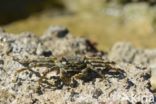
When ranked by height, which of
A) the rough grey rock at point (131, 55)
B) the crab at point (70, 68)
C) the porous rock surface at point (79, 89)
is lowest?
the rough grey rock at point (131, 55)

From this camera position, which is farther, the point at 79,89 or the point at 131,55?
the point at 131,55

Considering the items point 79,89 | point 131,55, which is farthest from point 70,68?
point 131,55

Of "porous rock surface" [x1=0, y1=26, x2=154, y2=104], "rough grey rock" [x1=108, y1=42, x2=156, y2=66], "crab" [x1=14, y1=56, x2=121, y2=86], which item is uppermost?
"crab" [x1=14, y1=56, x2=121, y2=86]

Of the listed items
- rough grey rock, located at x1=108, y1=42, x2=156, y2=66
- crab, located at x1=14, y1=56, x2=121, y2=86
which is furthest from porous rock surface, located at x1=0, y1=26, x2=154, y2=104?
rough grey rock, located at x1=108, y1=42, x2=156, y2=66

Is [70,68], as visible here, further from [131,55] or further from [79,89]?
[131,55]

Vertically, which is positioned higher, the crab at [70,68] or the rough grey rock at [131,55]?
the crab at [70,68]

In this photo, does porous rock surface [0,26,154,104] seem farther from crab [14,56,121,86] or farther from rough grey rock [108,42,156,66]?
rough grey rock [108,42,156,66]

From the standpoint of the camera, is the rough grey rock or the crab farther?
the rough grey rock

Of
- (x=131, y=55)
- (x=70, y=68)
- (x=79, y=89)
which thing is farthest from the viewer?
(x=131, y=55)

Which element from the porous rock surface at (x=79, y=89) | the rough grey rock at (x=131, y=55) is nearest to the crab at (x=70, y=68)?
the porous rock surface at (x=79, y=89)

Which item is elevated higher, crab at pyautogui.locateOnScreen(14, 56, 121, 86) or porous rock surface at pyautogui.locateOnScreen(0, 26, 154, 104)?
crab at pyautogui.locateOnScreen(14, 56, 121, 86)

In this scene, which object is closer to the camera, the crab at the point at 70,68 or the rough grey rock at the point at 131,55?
the crab at the point at 70,68

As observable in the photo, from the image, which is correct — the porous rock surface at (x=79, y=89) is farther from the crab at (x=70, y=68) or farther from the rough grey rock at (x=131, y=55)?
the rough grey rock at (x=131, y=55)
